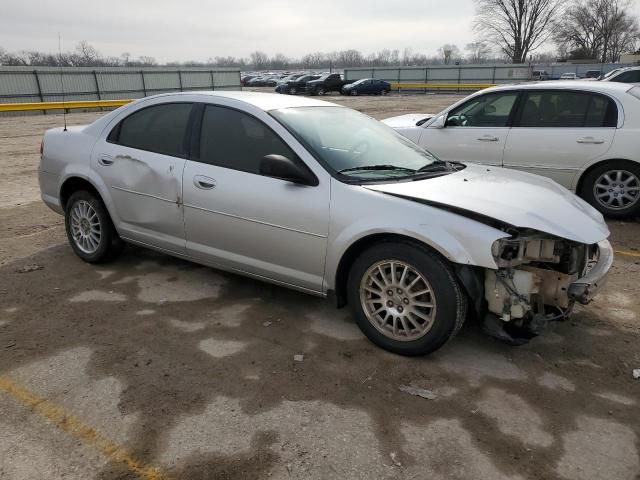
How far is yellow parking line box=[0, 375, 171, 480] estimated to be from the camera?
2391 millimetres

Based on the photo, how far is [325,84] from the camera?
3903 centimetres

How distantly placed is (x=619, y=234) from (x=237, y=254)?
4.59m

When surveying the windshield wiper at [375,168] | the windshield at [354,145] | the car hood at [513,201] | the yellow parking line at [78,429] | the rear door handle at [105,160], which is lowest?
the yellow parking line at [78,429]

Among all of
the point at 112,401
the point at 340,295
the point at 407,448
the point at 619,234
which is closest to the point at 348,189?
the point at 340,295

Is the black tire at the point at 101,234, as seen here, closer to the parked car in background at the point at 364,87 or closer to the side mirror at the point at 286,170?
the side mirror at the point at 286,170

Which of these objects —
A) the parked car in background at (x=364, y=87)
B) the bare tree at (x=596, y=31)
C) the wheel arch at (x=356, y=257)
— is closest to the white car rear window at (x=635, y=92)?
the wheel arch at (x=356, y=257)

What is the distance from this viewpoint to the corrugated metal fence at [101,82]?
85.9 feet

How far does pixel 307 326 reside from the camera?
151 inches

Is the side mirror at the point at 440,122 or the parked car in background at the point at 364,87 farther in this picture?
the parked car in background at the point at 364,87

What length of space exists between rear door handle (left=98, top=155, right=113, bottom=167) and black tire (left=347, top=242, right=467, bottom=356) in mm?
2572

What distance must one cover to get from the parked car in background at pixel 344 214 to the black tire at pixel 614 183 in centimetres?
270

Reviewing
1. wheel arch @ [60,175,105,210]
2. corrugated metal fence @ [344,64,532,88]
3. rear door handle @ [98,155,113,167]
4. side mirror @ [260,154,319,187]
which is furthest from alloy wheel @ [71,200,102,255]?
corrugated metal fence @ [344,64,532,88]

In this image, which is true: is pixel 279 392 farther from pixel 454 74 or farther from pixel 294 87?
pixel 454 74

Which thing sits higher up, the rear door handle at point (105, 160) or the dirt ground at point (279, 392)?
the rear door handle at point (105, 160)
